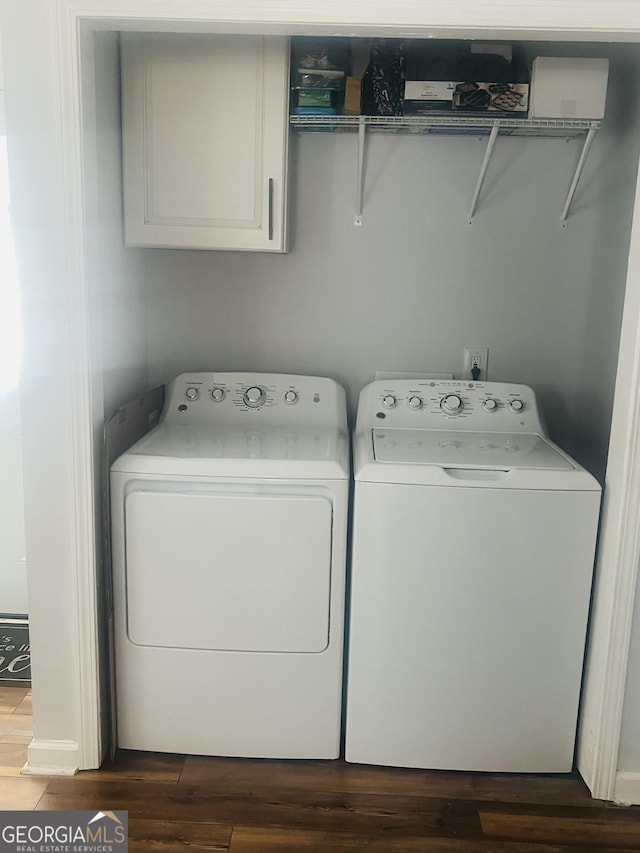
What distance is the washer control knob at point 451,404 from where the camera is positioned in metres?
2.35

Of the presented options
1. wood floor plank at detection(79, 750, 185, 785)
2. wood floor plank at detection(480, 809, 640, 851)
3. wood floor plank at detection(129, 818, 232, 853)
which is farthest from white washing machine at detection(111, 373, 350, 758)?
wood floor plank at detection(480, 809, 640, 851)

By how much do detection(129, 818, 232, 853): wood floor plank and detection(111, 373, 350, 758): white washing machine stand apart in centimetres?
26

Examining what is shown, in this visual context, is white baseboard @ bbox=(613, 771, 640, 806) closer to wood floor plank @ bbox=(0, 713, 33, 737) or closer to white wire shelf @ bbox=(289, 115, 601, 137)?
wood floor plank @ bbox=(0, 713, 33, 737)

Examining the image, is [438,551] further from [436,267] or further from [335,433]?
[436,267]

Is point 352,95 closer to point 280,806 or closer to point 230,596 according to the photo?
point 230,596

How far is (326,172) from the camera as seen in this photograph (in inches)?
93.8

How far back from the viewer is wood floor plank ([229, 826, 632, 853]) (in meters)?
1.72

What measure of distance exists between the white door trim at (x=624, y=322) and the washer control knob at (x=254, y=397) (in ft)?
2.12

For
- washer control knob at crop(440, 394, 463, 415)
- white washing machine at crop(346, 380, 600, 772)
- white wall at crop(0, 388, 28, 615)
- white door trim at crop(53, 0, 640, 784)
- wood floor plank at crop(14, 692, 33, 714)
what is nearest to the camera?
white door trim at crop(53, 0, 640, 784)

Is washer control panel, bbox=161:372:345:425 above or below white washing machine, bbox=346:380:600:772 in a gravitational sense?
above

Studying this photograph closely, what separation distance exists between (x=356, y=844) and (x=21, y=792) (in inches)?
33.8

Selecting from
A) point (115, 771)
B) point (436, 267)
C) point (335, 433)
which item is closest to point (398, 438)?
point (335, 433)

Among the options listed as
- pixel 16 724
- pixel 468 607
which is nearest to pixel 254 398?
pixel 468 607

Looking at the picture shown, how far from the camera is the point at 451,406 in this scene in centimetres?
235
